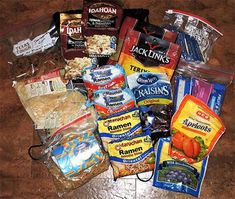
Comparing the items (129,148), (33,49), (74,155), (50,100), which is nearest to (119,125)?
(129,148)

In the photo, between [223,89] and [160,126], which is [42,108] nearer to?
[160,126]

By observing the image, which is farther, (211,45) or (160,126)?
(211,45)

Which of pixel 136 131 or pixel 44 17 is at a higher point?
pixel 44 17

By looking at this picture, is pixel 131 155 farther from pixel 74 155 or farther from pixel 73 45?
pixel 73 45

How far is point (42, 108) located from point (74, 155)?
0.24 m

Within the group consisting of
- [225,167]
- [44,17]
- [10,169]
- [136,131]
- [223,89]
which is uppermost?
[44,17]

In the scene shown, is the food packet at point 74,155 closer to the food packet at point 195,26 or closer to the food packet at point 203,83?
the food packet at point 203,83

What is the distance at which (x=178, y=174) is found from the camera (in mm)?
1611

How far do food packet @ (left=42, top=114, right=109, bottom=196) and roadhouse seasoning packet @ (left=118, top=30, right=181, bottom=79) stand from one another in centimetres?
29

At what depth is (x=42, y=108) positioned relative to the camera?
1.67 meters

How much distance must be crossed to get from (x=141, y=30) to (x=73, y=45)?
283mm

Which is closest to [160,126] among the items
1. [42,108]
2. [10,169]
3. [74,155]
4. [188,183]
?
[188,183]

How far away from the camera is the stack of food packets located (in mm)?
1591

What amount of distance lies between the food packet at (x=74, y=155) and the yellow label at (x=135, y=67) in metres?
0.26
